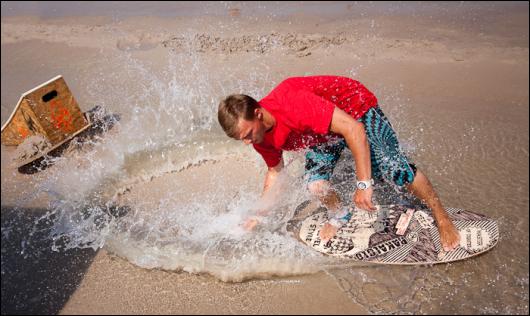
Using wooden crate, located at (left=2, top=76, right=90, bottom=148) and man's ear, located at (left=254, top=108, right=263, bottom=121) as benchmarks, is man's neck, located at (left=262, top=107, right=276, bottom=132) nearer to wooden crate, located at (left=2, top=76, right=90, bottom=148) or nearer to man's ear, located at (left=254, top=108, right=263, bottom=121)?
man's ear, located at (left=254, top=108, right=263, bottom=121)

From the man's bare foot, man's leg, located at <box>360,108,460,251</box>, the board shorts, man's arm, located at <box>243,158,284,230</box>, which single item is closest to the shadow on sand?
man's arm, located at <box>243,158,284,230</box>

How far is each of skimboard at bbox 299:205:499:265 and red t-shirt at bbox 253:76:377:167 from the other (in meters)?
0.98

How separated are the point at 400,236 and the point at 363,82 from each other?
3132 millimetres

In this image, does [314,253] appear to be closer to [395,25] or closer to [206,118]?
[206,118]

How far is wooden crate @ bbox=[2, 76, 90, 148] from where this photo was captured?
5070mm

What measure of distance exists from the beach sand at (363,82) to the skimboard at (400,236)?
0.34ft

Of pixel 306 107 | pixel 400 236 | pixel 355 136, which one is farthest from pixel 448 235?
pixel 306 107

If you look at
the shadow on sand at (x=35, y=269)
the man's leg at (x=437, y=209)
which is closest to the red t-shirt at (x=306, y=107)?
the man's leg at (x=437, y=209)

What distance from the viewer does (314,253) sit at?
11.0ft

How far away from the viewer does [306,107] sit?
2.42m

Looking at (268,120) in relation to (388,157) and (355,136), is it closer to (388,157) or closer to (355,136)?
(355,136)

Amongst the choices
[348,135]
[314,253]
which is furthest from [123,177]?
[348,135]

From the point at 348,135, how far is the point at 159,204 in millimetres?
2556

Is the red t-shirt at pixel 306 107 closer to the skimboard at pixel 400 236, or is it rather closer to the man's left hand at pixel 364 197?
the man's left hand at pixel 364 197
